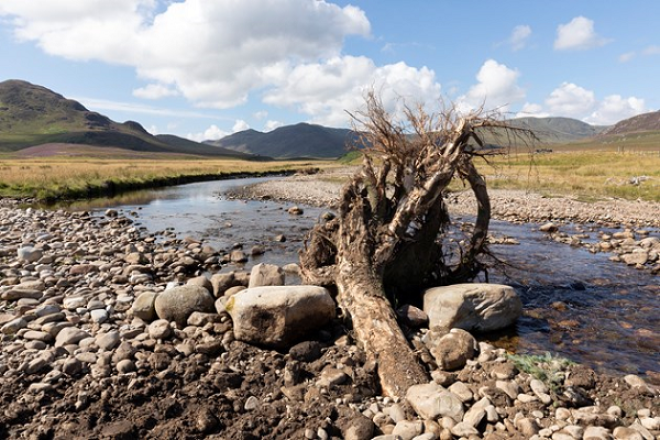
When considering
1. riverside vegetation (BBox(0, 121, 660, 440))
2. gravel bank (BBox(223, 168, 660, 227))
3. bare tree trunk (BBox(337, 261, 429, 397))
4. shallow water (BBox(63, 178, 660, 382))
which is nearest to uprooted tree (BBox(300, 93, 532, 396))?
bare tree trunk (BBox(337, 261, 429, 397))

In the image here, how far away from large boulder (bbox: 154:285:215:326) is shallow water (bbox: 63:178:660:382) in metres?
5.47

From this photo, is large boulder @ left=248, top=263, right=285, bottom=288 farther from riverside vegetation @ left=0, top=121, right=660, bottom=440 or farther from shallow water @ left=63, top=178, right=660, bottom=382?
shallow water @ left=63, top=178, right=660, bottom=382

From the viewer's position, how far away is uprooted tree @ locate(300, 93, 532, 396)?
383 inches

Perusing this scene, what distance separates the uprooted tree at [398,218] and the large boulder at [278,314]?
3.13 feet

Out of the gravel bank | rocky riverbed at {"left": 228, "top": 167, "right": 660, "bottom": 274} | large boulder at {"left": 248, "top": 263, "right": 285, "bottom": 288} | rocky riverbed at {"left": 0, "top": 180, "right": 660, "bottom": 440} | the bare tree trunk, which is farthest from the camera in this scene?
the gravel bank

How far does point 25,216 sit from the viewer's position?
2425 cm

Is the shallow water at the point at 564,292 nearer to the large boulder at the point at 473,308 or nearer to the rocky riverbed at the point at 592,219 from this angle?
the large boulder at the point at 473,308

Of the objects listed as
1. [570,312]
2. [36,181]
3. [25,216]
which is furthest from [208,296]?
[36,181]

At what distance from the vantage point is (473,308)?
9.09m

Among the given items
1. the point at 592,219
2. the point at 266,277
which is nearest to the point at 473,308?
the point at 266,277

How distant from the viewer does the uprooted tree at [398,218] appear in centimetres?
973

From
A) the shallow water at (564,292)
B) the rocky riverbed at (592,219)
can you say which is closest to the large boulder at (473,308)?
the shallow water at (564,292)

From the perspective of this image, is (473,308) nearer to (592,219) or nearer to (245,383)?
(245,383)

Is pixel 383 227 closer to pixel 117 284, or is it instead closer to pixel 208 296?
pixel 208 296
